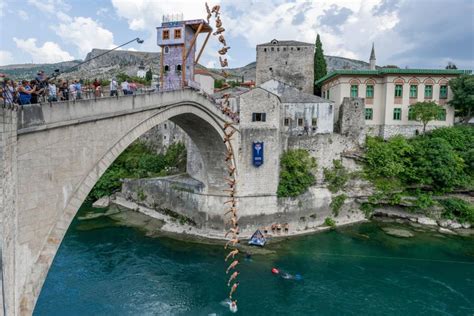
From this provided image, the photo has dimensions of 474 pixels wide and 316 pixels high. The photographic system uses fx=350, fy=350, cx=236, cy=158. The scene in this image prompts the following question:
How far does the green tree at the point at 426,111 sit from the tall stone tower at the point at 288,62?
1248 centimetres

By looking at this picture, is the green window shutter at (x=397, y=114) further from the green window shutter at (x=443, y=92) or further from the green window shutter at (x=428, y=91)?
the green window shutter at (x=443, y=92)

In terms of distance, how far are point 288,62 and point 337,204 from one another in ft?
61.7

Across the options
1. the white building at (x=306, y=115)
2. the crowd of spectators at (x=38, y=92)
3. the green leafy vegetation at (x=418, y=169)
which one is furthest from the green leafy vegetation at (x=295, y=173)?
the crowd of spectators at (x=38, y=92)

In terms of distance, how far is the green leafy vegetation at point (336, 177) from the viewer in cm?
2607

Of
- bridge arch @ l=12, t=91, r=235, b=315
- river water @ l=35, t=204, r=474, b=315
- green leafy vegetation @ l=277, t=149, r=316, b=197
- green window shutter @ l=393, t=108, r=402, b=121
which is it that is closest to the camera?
bridge arch @ l=12, t=91, r=235, b=315

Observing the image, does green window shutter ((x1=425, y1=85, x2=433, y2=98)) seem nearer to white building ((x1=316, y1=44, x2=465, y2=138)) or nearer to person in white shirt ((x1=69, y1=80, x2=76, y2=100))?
white building ((x1=316, y1=44, x2=465, y2=138))

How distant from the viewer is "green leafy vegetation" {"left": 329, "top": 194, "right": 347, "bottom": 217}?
84.4 ft

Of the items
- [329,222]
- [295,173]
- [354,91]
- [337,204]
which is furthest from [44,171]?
[354,91]

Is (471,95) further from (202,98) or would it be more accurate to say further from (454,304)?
(202,98)

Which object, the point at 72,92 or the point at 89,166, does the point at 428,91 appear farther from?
the point at 72,92

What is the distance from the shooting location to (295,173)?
2486 cm

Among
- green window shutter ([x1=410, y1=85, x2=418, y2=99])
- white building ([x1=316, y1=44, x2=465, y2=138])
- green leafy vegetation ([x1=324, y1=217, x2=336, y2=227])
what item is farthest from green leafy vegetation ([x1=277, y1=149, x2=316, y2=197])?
green window shutter ([x1=410, y1=85, x2=418, y2=99])

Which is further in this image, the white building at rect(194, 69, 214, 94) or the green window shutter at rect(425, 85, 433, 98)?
the white building at rect(194, 69, 214, 94)

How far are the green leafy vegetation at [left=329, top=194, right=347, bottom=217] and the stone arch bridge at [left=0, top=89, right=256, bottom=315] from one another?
58.4 feet
